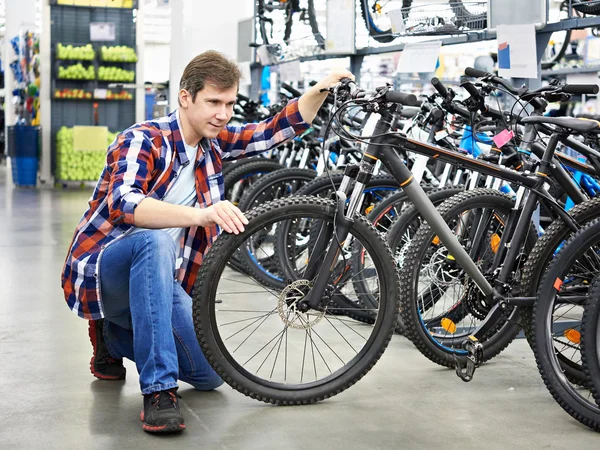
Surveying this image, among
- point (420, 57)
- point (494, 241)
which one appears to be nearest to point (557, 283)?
point (494, 241)

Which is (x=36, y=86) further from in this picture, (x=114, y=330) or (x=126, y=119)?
(x=114, y=330)

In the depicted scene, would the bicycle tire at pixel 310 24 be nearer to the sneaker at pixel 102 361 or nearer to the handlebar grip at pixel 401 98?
the handlebar grip at pixel 401 98

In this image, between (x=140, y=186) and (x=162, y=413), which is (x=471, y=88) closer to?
(x=140, y=186)

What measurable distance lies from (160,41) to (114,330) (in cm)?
2512

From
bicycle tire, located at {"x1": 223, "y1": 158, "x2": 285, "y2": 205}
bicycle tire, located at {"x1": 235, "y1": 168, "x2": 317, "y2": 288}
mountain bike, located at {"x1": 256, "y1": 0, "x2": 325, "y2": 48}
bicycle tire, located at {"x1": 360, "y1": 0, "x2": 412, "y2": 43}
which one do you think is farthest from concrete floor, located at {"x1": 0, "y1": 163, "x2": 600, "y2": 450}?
mountain bike, located at {"x1": 256, "y1": 0, "x2": 325, "y2": 48}

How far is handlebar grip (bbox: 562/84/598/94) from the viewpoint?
112 inches

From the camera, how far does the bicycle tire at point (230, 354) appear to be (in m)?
2.50

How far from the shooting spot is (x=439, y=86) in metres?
3.38

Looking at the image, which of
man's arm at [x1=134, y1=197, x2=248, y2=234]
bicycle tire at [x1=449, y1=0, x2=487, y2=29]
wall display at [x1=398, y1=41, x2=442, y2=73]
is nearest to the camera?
man's arm at [x1=134, y1=197, x2=248, y2=234]

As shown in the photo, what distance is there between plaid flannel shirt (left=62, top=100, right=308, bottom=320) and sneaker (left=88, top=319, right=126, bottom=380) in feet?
0.86

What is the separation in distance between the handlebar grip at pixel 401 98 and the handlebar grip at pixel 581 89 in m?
0.64

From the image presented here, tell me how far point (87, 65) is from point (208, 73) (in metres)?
9.14

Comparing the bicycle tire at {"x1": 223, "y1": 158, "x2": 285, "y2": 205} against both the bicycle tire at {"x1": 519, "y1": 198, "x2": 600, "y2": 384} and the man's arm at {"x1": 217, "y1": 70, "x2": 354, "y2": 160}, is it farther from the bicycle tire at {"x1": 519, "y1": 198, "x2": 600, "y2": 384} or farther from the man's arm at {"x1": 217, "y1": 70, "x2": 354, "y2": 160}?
the bicycle tire at {"x1": 519, "y1": 198, "x2": 600, "y2": 384}

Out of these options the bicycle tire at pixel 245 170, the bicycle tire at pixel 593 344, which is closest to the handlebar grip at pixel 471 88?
the bicycle tire at pixel 593 344
